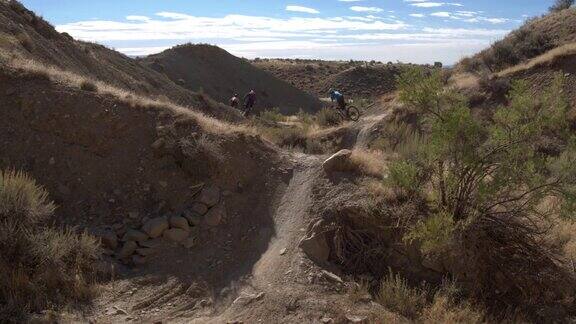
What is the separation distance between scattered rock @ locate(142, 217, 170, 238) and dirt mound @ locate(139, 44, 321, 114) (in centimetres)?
3103

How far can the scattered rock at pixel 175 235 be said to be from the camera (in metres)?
7.66

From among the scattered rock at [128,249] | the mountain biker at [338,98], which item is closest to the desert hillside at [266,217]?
the scattered rock at [128,249]

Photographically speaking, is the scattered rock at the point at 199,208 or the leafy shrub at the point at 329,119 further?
the leafy shrub at the point at 329,119

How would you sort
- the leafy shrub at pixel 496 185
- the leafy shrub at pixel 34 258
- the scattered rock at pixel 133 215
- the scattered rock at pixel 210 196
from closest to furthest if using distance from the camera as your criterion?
1. the leafy shrub at pixel 34 258
2. the leafy shrub at pixel 496 185
3. the scattered rock at pixel 133 215
4. the scattered rock at pixel 210 196

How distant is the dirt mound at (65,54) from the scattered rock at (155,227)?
22.7 feet

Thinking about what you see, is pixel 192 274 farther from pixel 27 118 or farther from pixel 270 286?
pixel 27 118

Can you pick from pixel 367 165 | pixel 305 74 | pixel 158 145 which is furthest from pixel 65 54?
pixel 305 74

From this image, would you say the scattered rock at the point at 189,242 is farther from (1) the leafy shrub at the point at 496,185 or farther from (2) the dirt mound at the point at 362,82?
(2) the dirt mound at the point at 362,82

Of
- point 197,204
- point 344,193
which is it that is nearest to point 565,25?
point 344,193

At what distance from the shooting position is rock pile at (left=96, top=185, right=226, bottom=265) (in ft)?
24.3

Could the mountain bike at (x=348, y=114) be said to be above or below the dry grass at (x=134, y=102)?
below

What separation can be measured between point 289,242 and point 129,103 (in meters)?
4.32

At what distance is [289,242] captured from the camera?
754cm

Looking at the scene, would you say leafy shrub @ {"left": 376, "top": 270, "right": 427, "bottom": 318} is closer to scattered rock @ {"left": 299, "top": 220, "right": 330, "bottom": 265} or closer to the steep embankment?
scattered rock @ {"left": 299, "top": 220, "right": 330, "bottom": 265}
